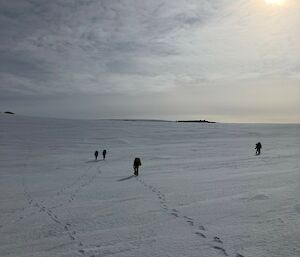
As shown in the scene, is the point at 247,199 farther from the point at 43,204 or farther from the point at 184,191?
the point at 43,204

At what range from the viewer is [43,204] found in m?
11.5

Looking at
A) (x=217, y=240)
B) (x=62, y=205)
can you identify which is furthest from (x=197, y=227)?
(x=62, y=205)

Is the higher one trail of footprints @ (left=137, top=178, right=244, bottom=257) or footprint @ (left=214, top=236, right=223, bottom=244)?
footprint @ (left=214, top=236, right=223, bottom=244)

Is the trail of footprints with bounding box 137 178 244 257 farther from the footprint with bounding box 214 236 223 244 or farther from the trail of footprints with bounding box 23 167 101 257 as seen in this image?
the trail of footprints with bounding box 23 167 101 257

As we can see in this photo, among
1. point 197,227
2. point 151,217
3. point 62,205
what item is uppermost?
point 197,227

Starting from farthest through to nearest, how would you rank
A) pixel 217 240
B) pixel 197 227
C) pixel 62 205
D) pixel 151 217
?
pixel 62 205
pixel 151 217
pixel 197 227
pixel 217 240

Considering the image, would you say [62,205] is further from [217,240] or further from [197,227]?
[217,240]

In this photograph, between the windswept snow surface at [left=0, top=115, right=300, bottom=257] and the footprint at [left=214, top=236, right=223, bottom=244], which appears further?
the footprint at [left=214, top=236, right=223, bottom=244]

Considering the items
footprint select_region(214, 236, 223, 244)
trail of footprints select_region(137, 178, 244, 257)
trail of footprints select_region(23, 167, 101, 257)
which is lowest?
trail of footprints select_region(23, 167, 101, 257)

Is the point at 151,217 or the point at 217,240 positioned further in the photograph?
the point at 151,217

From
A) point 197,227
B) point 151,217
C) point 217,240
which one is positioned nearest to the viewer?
point 217,240

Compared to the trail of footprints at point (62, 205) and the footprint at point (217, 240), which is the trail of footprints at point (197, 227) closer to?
the footprint at point (217, 240)

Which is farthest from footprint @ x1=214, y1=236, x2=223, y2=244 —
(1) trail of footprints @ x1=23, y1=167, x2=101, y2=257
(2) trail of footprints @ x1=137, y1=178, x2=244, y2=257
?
(1) trail of footprints @ x1=23, y1=167, x2=101, y2=257

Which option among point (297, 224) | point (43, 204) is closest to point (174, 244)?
point (297, 224)
